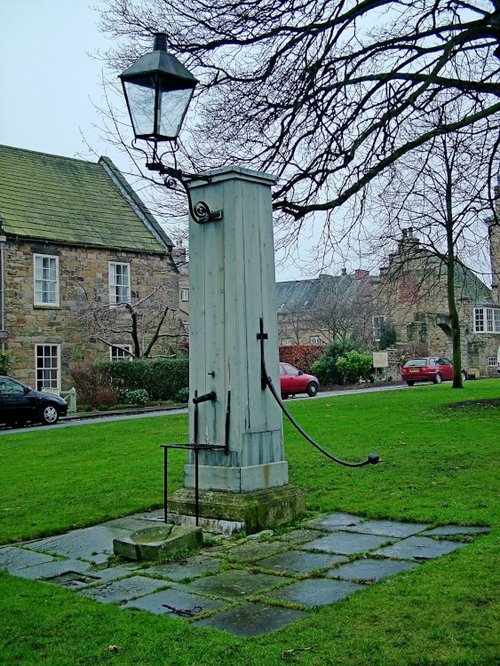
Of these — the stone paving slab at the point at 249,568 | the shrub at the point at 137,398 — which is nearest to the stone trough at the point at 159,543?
the stone paving slab at the point at 249,568

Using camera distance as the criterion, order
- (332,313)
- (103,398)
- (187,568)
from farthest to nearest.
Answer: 1. (332,313)
2. (103,398)
3. (187,568)

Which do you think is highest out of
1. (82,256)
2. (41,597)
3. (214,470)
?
(82,256)

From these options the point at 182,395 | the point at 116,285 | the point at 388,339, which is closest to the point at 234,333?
the point at 182,395

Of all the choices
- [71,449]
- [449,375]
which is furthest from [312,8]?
[449,375]

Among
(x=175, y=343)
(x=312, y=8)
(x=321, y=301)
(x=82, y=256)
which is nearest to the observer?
(x=312, y=8)

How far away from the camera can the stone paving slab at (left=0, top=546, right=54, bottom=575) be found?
18.7 ft

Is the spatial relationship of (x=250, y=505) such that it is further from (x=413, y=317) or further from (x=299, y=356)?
(x=413, y=317)

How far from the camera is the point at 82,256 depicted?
30672 mm

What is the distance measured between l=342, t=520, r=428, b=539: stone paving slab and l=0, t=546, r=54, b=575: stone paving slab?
8.16ft

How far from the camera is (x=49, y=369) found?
29172mm

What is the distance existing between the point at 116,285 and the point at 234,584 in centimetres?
2785

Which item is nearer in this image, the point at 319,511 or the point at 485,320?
the point at 319,511

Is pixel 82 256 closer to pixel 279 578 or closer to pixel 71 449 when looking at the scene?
pixel 71 449

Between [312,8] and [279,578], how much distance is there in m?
10.6
